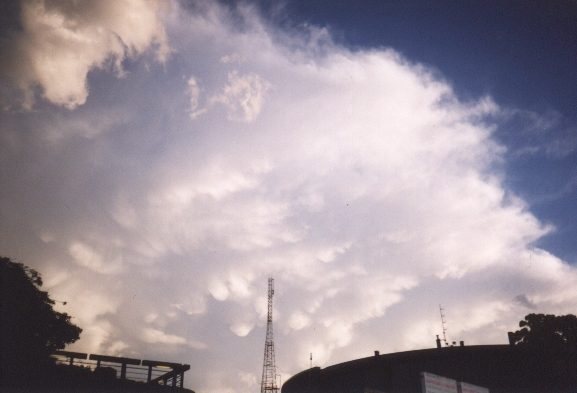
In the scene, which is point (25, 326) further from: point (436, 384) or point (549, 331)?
point (549, 331)

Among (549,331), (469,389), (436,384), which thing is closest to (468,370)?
(469,389)

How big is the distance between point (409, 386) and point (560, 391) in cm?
776

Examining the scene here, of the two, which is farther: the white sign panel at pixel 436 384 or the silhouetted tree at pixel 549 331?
the silhouetted tree at pixel 549 331

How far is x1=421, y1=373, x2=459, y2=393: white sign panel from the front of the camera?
14.7 meters

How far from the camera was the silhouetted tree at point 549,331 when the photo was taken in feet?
116

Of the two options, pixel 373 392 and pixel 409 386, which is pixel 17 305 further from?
pixel 409 386

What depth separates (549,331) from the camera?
36188 mm

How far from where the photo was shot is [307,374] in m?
24.4

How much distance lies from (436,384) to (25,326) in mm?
22954

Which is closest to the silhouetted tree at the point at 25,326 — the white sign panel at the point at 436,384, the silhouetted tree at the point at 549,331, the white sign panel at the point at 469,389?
the white sign panel at the point at 436,384

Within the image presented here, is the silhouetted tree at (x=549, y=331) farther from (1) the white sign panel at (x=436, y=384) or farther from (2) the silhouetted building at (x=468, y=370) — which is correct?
(1) the white sign panel at (x=436, y=384)

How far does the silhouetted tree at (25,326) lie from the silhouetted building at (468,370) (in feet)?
55.6

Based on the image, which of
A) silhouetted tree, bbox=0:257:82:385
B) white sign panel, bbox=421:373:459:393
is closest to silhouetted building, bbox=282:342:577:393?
white sign panel, bbox=421:373:459:393

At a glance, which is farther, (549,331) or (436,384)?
(549,331)
